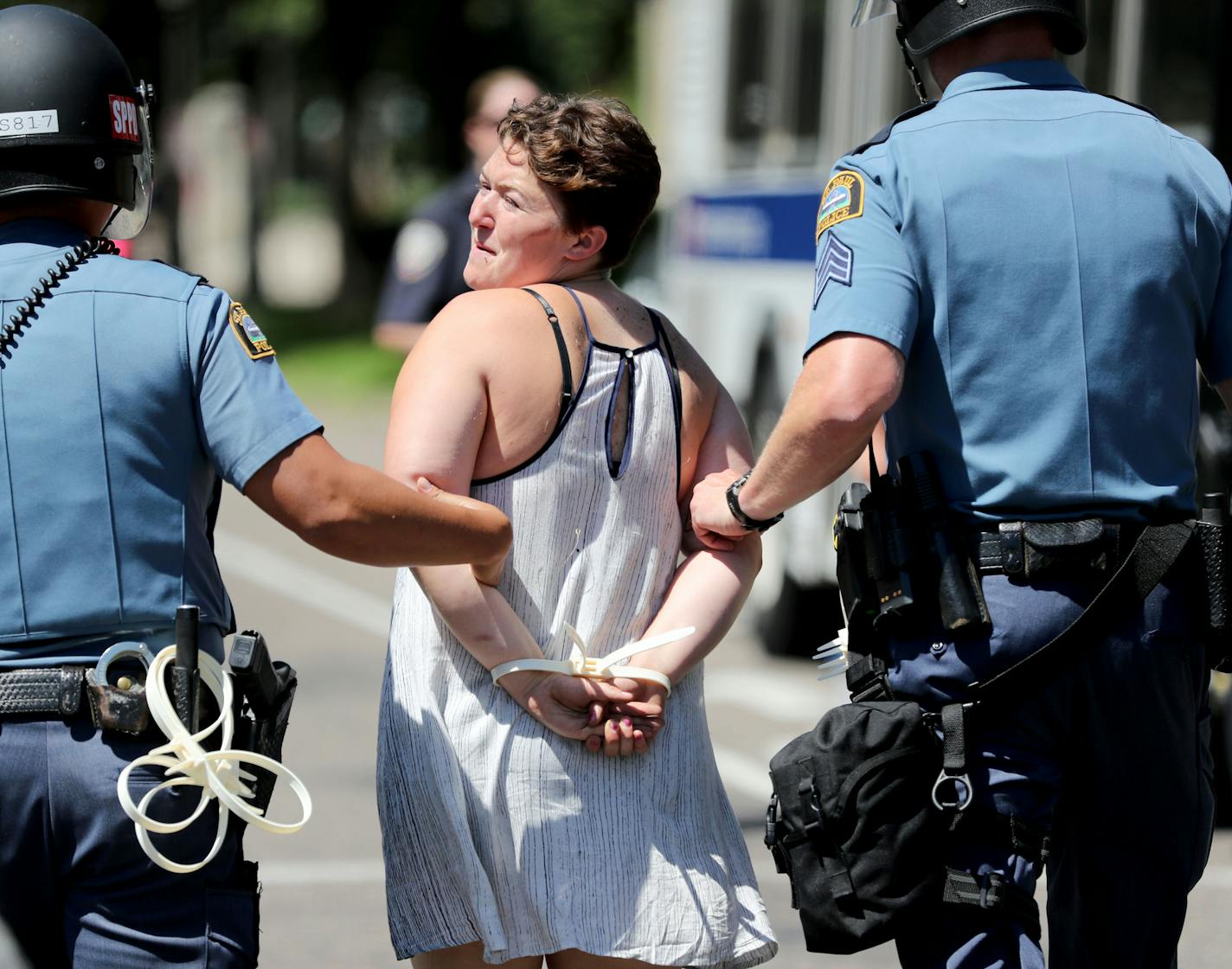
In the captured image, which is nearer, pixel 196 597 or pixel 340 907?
pixel 196 597

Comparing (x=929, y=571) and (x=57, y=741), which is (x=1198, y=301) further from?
(x=57, y=741)

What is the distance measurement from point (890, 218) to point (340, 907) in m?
3.16

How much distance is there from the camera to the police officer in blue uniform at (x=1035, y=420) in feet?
10.0

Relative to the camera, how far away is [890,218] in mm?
3080

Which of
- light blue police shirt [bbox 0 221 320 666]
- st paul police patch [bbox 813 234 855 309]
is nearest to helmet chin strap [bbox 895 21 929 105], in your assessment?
st paul police patch [bbox 813 234 855 309]

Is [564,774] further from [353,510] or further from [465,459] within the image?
[353,510]

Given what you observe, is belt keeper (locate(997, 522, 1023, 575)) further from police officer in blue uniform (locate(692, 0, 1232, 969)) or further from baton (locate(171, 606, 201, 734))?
baton (locate(171, 606, 201, 734))

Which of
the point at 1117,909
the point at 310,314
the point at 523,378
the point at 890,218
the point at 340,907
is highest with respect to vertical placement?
the point at 890,218

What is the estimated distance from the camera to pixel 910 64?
329 cm

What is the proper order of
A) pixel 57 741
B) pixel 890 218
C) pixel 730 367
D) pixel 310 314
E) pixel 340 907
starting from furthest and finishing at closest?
pixel 310 314
pixel 730 367
pixel 340 907
pixel 890 218
pixel 57 741

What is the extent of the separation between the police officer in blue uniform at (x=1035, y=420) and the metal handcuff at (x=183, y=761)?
3.11ft

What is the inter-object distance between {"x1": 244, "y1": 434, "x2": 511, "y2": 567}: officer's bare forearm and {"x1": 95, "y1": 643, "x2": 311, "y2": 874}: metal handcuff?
0.80ft

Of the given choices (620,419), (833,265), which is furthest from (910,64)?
(620,419)

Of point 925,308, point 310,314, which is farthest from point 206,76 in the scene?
point 925,308
